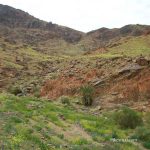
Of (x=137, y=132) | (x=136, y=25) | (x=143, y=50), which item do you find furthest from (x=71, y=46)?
(x=137, y=132)

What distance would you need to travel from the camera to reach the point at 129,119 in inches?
985

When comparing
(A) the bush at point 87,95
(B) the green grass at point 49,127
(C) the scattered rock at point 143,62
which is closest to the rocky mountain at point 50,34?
(C) the scattered rock at point 143,62

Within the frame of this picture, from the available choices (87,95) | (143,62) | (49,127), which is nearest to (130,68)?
(143,62)

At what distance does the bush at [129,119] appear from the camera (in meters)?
24.9

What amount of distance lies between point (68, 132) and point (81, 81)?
1841 cm

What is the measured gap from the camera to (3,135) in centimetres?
1594

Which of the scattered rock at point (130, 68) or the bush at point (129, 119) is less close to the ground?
the scattered rock at point (130, 68)

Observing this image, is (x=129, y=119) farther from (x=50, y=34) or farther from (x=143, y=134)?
(x=50, y=34)

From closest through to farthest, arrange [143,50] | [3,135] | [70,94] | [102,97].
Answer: [3,135] → [102,97] → [70,94] → [143,50]

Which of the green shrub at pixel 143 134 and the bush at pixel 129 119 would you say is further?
the bush at pixel 129 119

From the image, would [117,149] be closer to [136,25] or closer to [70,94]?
[70,94]

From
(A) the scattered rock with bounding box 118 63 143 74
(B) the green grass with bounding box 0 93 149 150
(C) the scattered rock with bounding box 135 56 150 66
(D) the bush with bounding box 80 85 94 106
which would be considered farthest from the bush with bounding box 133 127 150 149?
(C) the scattered rock with bounding box 135 56 150 66

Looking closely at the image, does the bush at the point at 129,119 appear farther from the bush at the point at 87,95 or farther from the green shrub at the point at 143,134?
the bush at the point at 87,95

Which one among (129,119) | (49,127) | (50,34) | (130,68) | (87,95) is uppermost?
(50,34)
